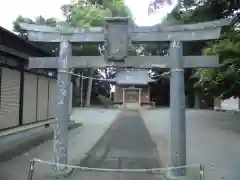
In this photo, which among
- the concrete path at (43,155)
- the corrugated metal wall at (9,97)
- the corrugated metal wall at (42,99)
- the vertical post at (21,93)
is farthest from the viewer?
the corrugated metal wall at (42,99)

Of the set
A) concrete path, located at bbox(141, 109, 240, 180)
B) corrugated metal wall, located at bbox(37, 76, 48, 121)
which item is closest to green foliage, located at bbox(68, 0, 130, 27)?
corrugated metal wall, located at bbox(37, 76, 48, 121)

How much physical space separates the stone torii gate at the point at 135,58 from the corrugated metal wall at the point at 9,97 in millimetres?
3035

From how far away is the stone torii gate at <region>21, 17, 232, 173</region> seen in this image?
7996mm

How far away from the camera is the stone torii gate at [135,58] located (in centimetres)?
800

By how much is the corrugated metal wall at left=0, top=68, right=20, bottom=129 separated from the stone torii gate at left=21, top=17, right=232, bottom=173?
3.04m

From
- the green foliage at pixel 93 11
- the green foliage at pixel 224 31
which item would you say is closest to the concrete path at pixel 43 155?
the green foliage at pixel 224 31

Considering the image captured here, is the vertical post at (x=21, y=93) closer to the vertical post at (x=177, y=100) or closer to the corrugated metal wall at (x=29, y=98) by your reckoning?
the corrugated metal wall at (x=29, y=98)

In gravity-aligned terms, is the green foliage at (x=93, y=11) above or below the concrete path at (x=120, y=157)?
above

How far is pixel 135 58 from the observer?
26.9 feet

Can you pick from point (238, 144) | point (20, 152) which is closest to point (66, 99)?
point (20, 152)

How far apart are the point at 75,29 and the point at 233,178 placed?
5.26 metres

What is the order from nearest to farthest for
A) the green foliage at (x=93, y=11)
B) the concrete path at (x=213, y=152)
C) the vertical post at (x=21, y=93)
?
the concrete path at (x=213, y=152) → the vertical post at (x=21, y=93) → the green foliage at (x=93, y=11)

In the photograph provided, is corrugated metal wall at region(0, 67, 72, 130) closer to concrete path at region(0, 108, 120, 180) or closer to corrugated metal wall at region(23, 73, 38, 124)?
corrugated metal wall at region(23, 73, 38, 124)

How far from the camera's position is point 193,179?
7.65 metres
